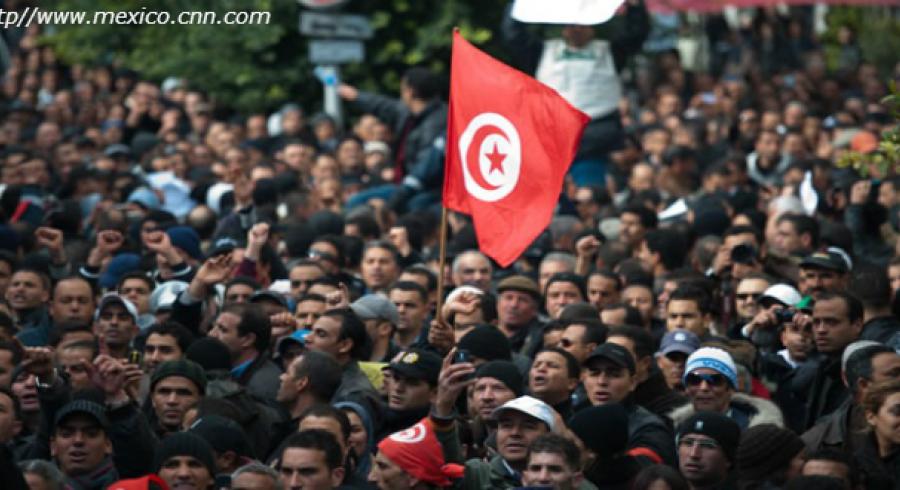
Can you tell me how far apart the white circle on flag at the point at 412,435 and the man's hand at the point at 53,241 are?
5.94 m

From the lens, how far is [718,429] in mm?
9984

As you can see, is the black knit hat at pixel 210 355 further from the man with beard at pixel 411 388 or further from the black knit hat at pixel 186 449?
the black knit hat at pixel 186 449

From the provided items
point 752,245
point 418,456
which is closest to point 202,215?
point 752,245

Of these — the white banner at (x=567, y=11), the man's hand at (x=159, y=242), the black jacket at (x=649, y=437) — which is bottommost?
the black jacket at (x=649, y=437)

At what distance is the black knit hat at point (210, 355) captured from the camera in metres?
11.8

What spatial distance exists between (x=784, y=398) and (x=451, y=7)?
1157 cm

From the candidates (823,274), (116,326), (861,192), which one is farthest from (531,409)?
(861,192)

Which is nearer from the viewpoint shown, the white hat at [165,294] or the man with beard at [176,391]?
the man with beard at [176,391]

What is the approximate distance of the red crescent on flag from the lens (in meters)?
11.3

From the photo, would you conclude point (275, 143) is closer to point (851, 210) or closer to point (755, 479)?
point (851, 210)

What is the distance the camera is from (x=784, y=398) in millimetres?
12234

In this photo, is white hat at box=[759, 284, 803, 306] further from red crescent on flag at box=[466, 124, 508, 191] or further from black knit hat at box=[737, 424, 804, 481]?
black knit hat at box=[737, 424, 804, 481]

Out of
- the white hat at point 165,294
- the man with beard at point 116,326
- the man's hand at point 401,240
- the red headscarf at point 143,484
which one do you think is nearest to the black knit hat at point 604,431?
the red headscarf at point 143,484

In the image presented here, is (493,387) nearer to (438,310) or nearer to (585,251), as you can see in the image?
(438,310)
